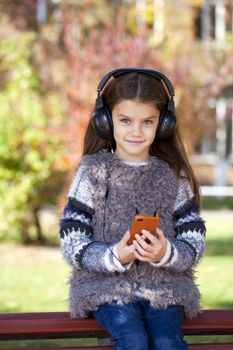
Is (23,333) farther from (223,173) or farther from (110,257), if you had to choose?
(223,173)

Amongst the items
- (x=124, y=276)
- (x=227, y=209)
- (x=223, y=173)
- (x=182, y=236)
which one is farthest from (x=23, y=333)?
(x=223, y=173)

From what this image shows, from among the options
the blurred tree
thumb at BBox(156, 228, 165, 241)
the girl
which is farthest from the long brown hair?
the blurred tree

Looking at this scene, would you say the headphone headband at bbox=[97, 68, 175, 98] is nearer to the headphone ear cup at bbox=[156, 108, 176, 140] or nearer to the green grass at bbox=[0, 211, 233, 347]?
the headphone ear cup at bbox=[156, 108, 176, 140]

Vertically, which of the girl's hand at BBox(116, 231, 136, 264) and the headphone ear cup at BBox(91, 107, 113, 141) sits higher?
the headphone ear cup at BBox(91, 107, 113, 141)

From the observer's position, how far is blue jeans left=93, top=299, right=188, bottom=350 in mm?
3391

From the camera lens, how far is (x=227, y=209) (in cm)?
1728

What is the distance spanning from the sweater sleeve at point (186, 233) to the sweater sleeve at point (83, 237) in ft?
0.63

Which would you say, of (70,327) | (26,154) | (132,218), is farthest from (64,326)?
(26,154)

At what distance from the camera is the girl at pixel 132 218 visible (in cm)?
352

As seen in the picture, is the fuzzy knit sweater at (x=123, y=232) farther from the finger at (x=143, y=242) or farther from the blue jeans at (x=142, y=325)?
the finger at (x=143, y=242)

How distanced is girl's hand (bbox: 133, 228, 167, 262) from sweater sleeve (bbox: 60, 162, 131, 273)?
127mm

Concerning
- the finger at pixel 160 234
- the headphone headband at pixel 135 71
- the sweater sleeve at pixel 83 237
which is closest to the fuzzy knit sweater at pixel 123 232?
the sweater sleeve at pixel 83 237

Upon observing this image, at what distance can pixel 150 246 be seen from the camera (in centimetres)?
339

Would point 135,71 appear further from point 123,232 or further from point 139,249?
point 139,249
